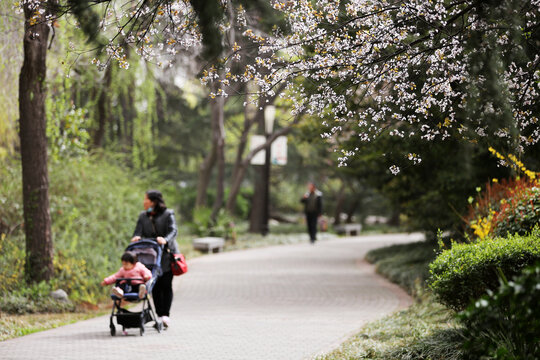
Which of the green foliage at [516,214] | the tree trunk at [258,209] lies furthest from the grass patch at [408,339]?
the tree trunk at [258,209]

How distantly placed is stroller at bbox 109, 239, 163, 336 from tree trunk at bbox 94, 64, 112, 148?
963 centimetres

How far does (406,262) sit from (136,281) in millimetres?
8828

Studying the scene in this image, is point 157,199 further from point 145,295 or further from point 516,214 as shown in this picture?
point 516,214

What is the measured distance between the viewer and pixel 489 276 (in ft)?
22.0

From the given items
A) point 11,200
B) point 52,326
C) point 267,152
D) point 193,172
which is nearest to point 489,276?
point 52,326

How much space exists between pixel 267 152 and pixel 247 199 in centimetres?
1210

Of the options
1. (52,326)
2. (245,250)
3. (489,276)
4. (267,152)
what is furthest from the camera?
(267,152)

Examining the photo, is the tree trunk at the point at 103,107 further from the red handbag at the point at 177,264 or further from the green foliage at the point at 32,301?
the red handbag at the point at 177,264

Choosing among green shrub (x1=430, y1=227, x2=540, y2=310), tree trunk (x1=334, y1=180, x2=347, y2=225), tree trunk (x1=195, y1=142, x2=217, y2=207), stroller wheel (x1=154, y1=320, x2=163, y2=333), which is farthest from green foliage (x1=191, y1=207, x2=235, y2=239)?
green shrub (x1=430, y1=227, x2=540, y2=310)

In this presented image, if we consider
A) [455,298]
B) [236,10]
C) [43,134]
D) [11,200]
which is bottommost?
[455,298]

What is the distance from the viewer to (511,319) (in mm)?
4785

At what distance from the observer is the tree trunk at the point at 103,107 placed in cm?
1830

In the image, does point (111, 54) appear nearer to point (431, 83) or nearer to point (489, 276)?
point (431, 83)

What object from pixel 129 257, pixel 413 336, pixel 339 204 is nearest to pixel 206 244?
pixel 129 257
